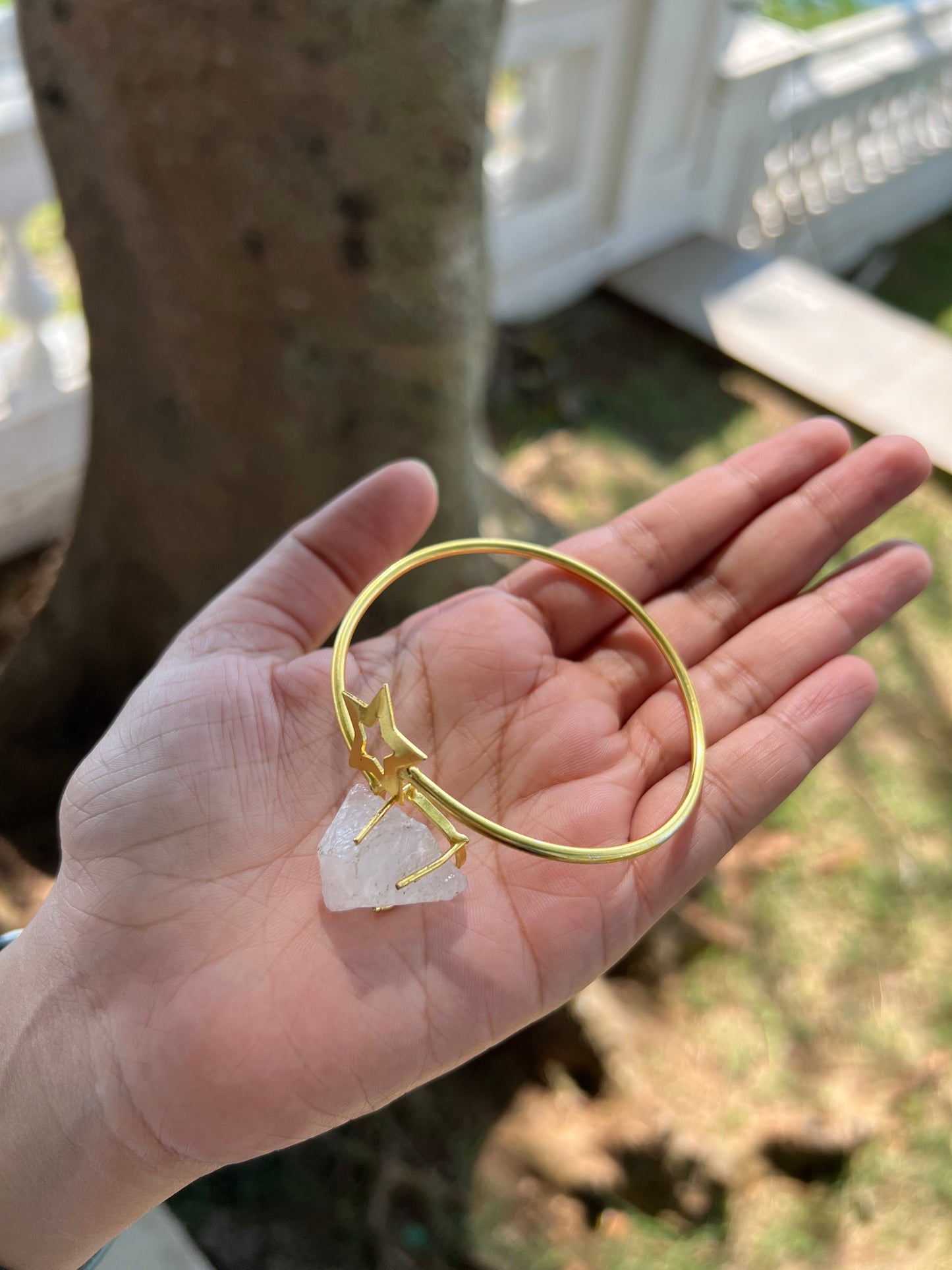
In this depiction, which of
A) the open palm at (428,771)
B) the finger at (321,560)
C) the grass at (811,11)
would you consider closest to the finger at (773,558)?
the open palm at (428,771)

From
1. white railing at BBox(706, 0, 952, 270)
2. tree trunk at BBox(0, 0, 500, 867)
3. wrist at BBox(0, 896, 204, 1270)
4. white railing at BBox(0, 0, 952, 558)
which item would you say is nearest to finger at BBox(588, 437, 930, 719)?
tree trunk at BBox(0, 0, 500, 867)

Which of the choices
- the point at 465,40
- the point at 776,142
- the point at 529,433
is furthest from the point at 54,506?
the point at 776,142

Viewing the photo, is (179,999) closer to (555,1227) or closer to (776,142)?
(555,1227)

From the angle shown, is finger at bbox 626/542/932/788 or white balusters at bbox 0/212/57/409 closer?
finger at bbox 626/542/932/788

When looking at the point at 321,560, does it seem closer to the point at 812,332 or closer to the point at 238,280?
the point at 238,280

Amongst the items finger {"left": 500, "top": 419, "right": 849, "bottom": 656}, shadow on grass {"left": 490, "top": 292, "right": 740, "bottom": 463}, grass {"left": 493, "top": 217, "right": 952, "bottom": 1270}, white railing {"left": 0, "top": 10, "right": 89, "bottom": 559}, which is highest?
finger {"left": 500, "top": 419, "right": 849, "bottom": 656}

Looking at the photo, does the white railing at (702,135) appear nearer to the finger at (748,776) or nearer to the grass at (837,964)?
the grass at (837,964)

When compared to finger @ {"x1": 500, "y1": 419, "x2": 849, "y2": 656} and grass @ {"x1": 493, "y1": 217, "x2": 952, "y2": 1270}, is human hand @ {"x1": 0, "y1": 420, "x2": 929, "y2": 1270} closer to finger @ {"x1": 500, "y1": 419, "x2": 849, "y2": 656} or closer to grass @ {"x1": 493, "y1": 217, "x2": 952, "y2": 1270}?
finger @ {"x1": 500, "y1": 419, "x2": 849, "y2": 656}

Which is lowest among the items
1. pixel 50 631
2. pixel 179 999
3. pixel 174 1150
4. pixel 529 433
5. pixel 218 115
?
pixel 529 433

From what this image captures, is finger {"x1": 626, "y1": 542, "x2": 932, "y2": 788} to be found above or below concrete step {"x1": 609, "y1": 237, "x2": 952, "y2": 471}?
above
